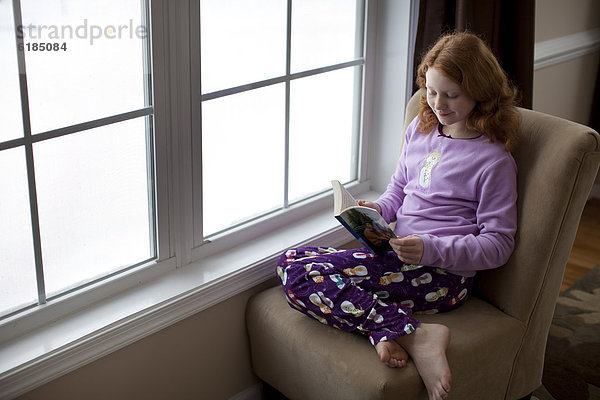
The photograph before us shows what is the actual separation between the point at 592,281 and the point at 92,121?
211 cm

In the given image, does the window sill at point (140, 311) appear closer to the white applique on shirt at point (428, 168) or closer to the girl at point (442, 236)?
the girl at point (442, 236)

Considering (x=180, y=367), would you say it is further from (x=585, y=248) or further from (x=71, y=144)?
(x=585, y=248)

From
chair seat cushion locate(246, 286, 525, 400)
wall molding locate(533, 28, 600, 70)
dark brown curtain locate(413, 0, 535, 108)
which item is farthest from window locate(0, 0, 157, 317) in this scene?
wall molding locate(533, 28, 600, 70)

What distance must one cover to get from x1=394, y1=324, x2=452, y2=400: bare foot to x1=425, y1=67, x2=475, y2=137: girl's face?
518 mm

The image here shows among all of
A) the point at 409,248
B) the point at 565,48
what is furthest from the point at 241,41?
the point at 565,48

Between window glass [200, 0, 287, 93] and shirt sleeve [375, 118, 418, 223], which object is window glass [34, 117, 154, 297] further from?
shirt sleeve [375, 118, 418, 223]

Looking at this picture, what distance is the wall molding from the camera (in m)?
3.04

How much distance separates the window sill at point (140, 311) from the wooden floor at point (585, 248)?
125 centimetres

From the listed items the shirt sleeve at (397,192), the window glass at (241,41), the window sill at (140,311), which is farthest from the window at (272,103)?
the shirt sleeve at (397,192)

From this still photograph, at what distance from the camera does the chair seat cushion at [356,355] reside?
1642 millimetres

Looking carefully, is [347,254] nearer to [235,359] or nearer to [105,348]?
[235,359]

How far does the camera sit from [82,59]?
155cm

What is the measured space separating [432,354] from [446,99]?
62 centimetres

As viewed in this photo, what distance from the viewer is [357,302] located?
174 centimetres
